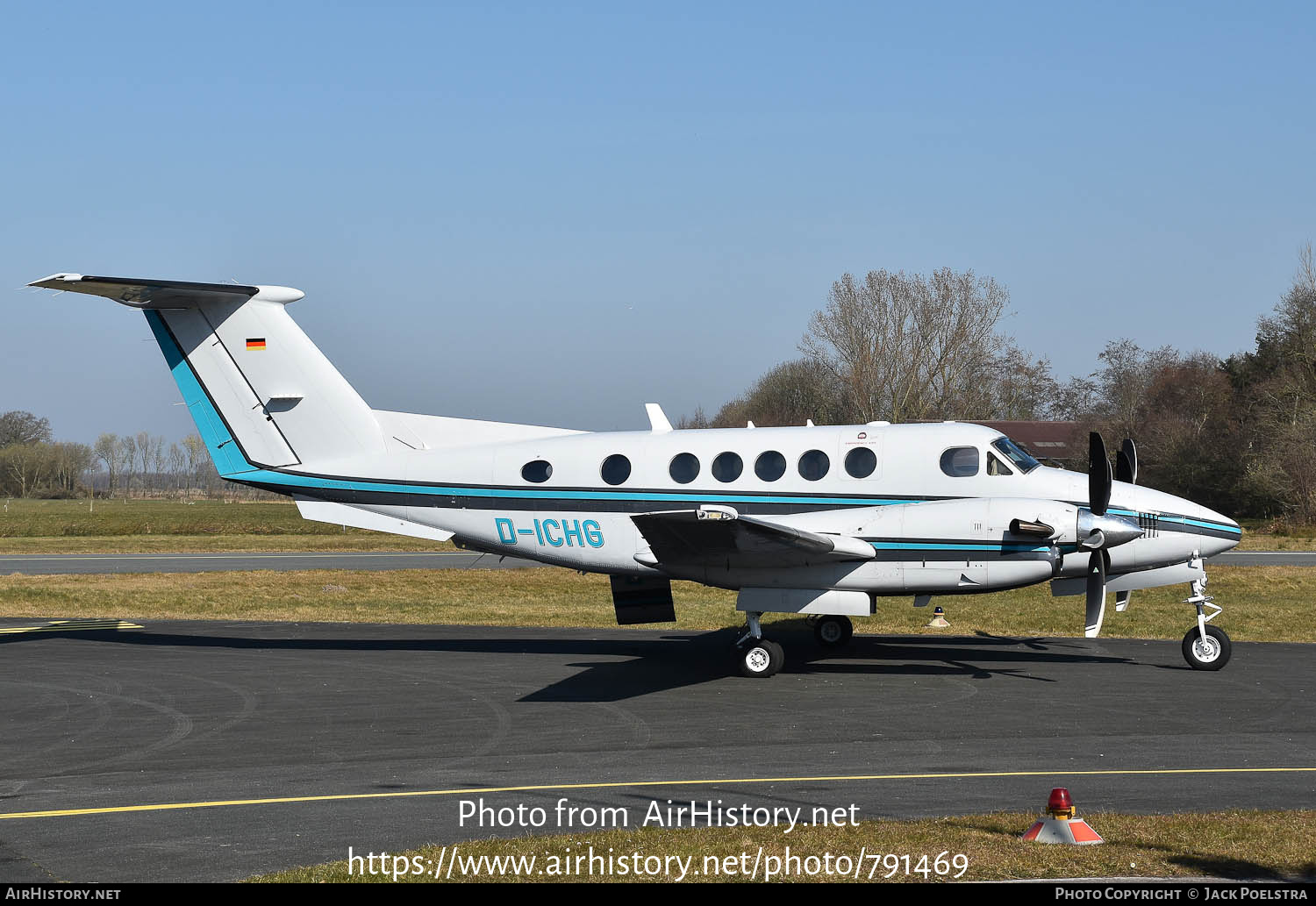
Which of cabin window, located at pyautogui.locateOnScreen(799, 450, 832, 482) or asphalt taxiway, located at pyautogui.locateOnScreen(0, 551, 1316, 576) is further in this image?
asphalt taxiway, located at pyautogui.locateOnScreen(0, 551, 1316, 576)

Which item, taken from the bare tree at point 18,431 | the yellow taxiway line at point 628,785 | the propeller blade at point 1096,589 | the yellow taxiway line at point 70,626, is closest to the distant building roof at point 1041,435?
the propeller blade at point 1096,589

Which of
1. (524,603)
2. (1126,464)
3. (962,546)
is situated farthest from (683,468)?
(524,603)

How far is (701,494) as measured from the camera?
15.3 metres

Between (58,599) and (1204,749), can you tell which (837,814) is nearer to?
(1204,749)

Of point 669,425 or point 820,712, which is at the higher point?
point 669,425

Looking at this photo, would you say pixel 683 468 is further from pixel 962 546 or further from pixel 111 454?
pixel 111 454

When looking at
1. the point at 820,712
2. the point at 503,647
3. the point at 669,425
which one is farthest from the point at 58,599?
the point at 820,712

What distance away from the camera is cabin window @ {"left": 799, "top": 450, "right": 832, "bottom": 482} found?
49.2 ft

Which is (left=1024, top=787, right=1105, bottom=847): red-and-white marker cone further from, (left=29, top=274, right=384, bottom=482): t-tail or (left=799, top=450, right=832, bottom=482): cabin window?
(left=29, top=274, right=384, bottom=482): t-tail

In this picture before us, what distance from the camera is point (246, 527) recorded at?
58.9 m

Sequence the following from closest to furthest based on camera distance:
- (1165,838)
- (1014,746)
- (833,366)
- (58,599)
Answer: (1165,838), (1014,746), (58,599), (833,366)

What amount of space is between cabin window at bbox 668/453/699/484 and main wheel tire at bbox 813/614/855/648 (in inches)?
128

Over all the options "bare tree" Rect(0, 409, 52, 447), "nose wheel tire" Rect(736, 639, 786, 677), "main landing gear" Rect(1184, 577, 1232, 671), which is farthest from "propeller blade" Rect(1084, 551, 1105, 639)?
"bare tree" Rect(0, 409, 52, 447)

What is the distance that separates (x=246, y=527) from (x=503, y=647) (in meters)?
46.3
